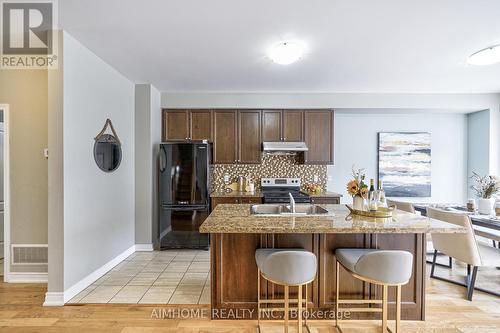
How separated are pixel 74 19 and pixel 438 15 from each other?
3122 mm

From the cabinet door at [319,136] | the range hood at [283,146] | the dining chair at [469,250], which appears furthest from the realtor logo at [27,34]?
the dining chair at [469,250]

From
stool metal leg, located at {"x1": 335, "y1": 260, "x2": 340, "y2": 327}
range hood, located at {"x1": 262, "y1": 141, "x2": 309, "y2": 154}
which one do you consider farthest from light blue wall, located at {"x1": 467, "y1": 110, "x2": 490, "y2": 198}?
stool metal leg, located at {"x1": 335, "y1": 260, "x2": 340, "y2": 327}

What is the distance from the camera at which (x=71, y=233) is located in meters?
2.61

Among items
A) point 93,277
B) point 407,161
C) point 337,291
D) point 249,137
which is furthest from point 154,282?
point 407,161

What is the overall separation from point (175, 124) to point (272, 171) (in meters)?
1.89

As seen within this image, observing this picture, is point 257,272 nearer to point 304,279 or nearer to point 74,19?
point 304,279

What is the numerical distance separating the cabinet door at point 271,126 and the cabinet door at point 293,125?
103 mm

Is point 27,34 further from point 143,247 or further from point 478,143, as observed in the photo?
point 478,143

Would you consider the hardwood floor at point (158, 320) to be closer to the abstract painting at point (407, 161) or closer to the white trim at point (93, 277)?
the white trim at point (93, 277)

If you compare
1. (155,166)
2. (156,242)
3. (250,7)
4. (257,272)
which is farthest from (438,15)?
(156,242)

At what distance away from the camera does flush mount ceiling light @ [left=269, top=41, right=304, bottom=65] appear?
2.69 m

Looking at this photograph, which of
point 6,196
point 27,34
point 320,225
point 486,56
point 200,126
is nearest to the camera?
point 320,225

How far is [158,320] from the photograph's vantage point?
2.29m

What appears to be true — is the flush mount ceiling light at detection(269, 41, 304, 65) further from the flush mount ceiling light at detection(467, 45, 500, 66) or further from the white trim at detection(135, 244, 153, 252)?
the white trim at detection(135, 244, 153, 252)
